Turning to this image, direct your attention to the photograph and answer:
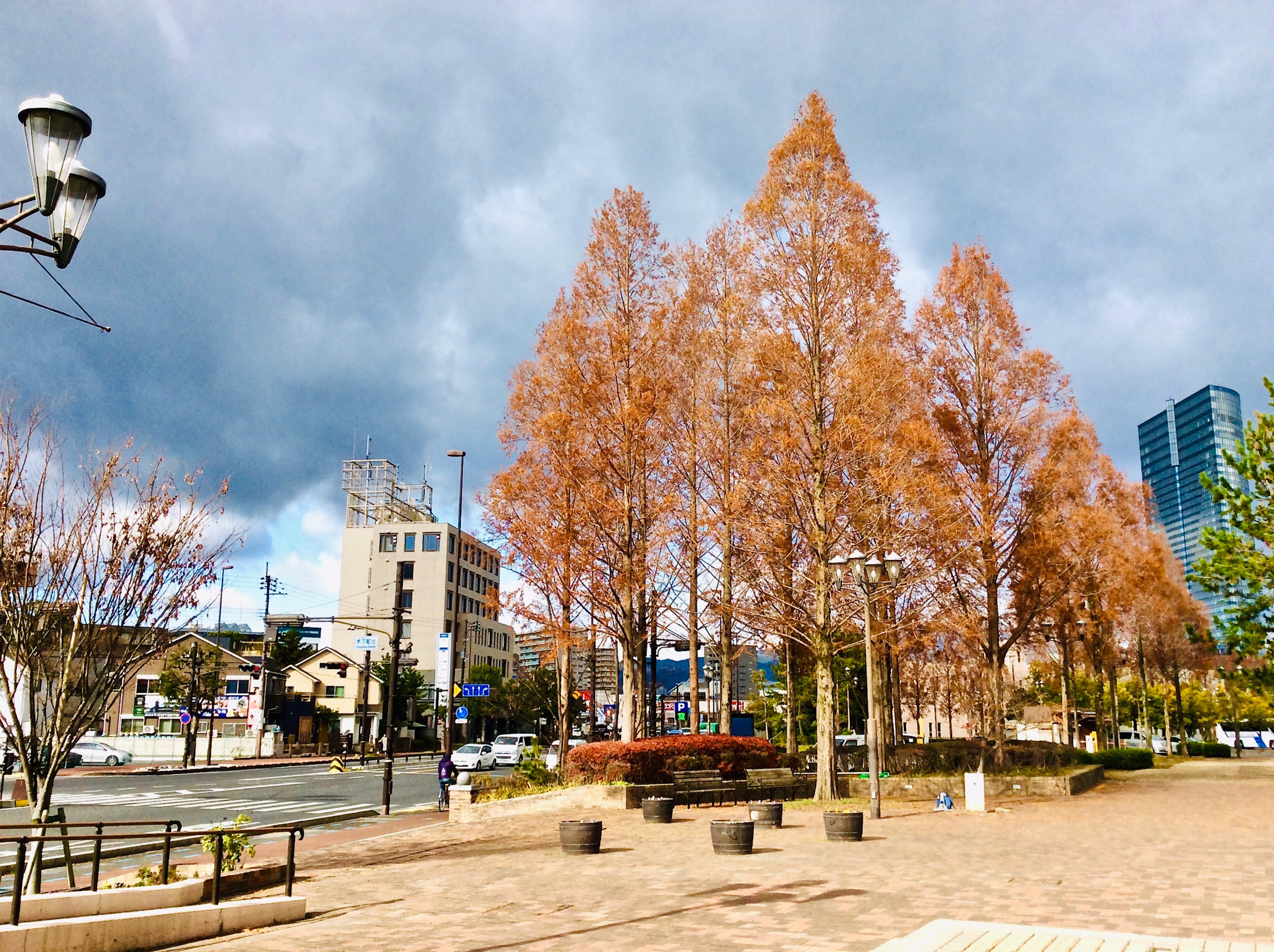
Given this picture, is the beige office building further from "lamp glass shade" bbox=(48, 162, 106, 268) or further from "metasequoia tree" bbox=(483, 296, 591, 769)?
"lamp glass shade" bbox=(48, 162, 106, 268)

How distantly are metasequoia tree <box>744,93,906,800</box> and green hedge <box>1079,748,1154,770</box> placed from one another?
64.4 ft

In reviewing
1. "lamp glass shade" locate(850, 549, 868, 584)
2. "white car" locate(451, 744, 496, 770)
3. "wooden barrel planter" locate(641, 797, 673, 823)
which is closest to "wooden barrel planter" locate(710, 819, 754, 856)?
"wooden barrel planter" locate(641, 797, 673, 823)

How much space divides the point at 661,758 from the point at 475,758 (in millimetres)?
20944

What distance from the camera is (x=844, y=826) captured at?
15578 millimetres

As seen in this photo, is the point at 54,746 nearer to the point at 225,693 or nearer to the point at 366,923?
the point at 366,923

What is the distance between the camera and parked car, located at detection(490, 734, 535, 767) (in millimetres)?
47625

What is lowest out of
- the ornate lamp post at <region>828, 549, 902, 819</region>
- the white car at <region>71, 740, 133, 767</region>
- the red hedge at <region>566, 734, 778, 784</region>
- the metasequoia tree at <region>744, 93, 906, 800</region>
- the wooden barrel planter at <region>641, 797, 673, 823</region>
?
the white car at <region>71, 740, 133, 767</region>

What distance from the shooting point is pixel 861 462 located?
76.6 ft

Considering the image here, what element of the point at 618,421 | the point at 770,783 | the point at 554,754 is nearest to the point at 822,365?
the point at 618,421

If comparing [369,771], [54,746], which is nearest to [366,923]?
[54,746]

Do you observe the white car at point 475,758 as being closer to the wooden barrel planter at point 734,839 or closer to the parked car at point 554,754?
the parked car at point 554,754

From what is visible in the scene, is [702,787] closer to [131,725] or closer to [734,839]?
[734,839]

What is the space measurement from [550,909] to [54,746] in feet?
21.1

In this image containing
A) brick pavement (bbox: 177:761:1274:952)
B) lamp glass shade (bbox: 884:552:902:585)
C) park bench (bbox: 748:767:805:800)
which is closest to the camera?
brick pavement (bbox: 177:761:1274:952)
